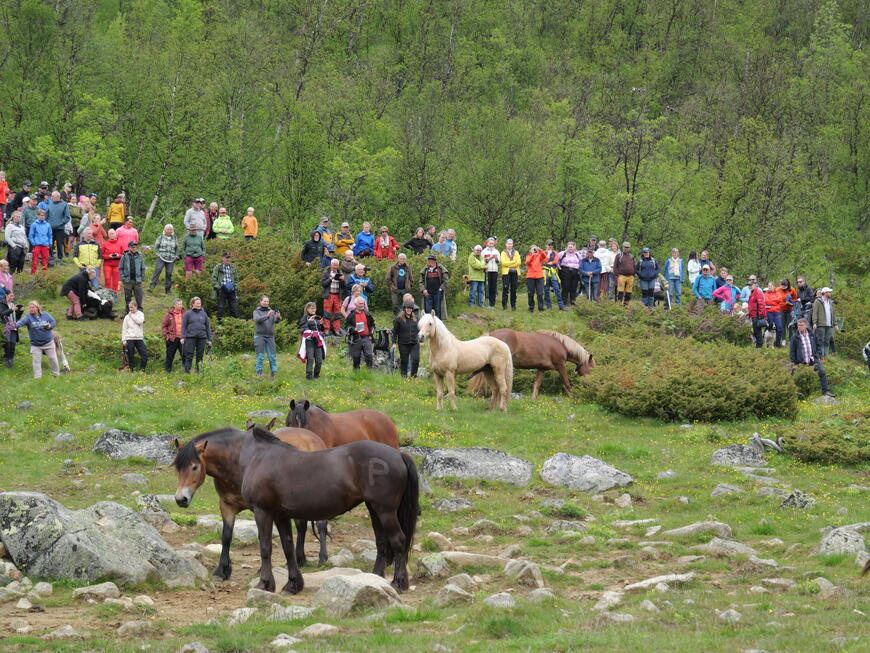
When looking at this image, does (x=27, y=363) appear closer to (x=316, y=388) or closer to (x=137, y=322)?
(x=137, y=322)

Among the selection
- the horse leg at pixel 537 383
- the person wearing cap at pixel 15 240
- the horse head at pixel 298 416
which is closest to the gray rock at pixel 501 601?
the horse head at pixel 298 416

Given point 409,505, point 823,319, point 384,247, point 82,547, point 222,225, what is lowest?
point 82,547

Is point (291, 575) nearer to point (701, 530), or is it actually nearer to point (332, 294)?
point (701, 530)

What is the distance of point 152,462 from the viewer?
19.8 m

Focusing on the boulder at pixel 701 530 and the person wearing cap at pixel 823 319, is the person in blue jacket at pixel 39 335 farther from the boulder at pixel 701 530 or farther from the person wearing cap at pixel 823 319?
the person wearing cap at pixel 823 319

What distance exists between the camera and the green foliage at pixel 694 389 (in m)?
25.1

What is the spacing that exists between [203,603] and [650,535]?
6.61 metres

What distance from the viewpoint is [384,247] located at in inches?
1409

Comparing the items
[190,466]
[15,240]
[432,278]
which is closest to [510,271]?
[432,278]

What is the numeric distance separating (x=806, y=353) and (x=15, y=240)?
73.4 ft

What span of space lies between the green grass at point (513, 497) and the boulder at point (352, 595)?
16 cm

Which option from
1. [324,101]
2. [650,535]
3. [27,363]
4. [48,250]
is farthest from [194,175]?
[650,535]

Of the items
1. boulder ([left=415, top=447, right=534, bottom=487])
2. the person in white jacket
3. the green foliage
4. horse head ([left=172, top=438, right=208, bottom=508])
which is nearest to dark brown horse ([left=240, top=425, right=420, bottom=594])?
horse head ([left=172, top=438, right=208, bottom=508])

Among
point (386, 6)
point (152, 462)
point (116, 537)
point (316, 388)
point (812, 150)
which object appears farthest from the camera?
point (386, 6)
